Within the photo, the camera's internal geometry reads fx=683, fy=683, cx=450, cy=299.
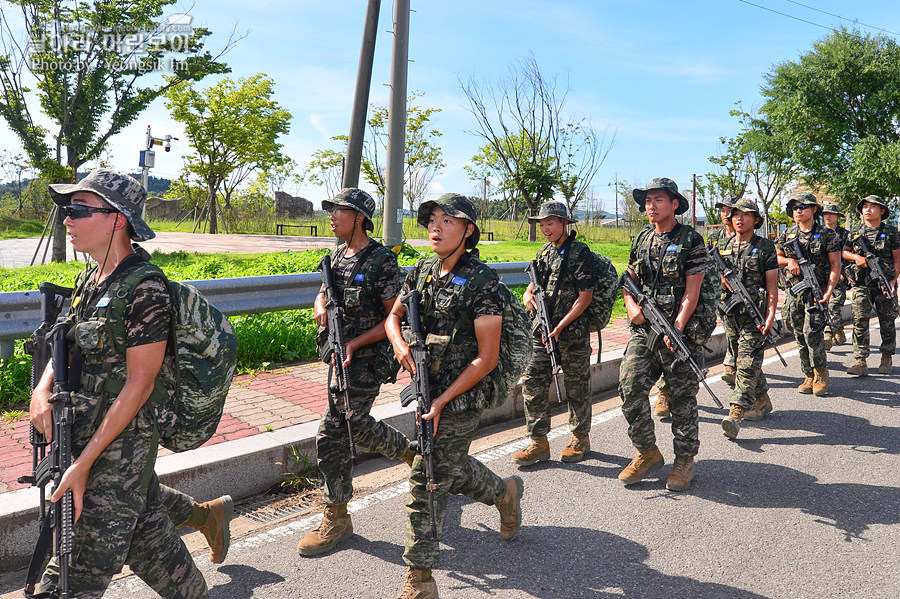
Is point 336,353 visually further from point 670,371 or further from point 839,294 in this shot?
point 839,294

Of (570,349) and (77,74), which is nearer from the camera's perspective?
(570,349)

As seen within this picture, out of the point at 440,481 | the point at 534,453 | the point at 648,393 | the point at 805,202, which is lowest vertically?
the point at 534,453

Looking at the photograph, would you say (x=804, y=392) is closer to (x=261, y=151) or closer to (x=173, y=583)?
(x=173, y=583)

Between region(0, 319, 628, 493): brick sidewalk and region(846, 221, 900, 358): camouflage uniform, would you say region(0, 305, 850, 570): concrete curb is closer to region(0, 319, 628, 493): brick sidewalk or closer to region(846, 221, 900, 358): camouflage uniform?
region(0, 319, 628, 493): brick sidewalk

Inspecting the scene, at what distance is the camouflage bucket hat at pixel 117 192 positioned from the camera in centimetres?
246

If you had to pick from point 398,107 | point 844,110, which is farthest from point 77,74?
point 844,110

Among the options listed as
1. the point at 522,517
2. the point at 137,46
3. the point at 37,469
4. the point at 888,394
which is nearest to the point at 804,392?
the point at 888,394

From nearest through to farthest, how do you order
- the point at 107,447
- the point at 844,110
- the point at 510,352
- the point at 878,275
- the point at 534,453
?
the point at 107,447 < the point at 510,352 < the point at 534,453 < the point at 878,275 < the point at 844,110

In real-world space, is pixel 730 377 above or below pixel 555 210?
below

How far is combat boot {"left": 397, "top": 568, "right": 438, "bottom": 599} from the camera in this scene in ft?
10.1

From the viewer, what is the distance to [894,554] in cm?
361

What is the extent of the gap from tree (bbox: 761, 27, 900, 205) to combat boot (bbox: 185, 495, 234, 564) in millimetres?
27778

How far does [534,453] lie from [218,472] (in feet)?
7.19

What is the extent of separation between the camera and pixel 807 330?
23.6 ft
